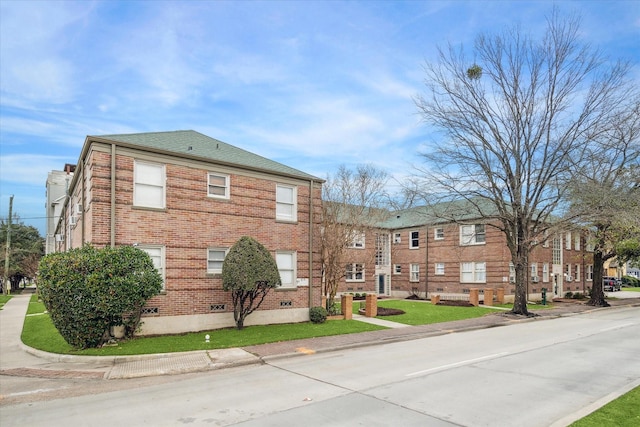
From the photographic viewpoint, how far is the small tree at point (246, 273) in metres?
15.6

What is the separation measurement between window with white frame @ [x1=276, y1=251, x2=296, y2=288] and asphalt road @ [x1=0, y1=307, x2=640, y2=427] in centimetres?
648

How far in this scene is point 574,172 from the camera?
22922mm

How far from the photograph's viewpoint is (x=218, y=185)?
57.6 ft

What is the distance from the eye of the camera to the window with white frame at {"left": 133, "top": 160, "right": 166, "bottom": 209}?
15625 millimetres

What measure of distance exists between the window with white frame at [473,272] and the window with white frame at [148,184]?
27217 millimetres

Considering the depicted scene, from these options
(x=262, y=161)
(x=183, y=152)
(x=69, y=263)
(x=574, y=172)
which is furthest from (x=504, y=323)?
(x=69, y=263)

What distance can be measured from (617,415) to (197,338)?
12023 mm

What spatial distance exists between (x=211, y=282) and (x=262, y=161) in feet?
19.8

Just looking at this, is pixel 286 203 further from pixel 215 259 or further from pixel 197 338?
pixel 197 338

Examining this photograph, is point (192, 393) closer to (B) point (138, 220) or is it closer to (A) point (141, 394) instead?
(A) point (141, 394)

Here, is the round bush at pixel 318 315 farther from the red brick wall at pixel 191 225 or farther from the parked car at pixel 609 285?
the parked car at pixel 609 285

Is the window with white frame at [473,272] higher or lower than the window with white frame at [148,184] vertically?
lower

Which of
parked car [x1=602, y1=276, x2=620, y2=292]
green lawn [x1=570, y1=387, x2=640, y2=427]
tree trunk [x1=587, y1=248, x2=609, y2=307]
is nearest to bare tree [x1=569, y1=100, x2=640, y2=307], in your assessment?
tree trunk [x1=587, y1=248, x2=609, y2=307]

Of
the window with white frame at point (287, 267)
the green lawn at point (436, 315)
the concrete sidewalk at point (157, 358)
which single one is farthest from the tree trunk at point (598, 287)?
the window with white frame at point (287, 267)
